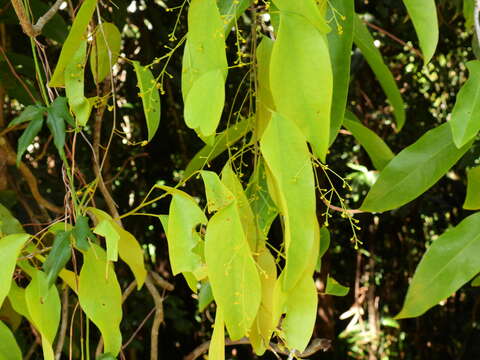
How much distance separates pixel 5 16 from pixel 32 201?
0.33 m

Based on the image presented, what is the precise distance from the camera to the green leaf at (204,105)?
494mm

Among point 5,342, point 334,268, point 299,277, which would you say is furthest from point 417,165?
point 334,268

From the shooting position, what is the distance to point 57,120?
560mm

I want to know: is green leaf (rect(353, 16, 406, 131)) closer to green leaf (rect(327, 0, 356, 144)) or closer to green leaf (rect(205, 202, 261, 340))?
green leaf (rect(327, 0, 356, 144))

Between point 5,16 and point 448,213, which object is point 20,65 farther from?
point 448,213

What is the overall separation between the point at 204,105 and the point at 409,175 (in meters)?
0.22

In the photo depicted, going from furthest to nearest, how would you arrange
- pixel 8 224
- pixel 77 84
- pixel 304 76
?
pixel 8 224 < pixel 77 84 < pixel 304 76

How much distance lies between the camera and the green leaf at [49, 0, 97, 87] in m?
0.56

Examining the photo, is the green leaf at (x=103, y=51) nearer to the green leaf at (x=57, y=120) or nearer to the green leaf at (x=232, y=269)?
the green leaf at (x=57, y=120)

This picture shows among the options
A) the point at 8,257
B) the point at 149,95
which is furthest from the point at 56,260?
the point at 149,95

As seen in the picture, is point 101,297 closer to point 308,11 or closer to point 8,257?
point 8,257

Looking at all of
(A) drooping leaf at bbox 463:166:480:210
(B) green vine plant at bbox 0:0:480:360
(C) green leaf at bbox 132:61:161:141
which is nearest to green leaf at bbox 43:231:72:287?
(B) green vine plant at bbox 0:0:480:360

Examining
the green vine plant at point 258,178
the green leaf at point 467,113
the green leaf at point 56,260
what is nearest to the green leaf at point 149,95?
the green vine plant at point 258,178

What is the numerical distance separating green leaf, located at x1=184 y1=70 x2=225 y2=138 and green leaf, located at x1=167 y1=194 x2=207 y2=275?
2.6 inches
